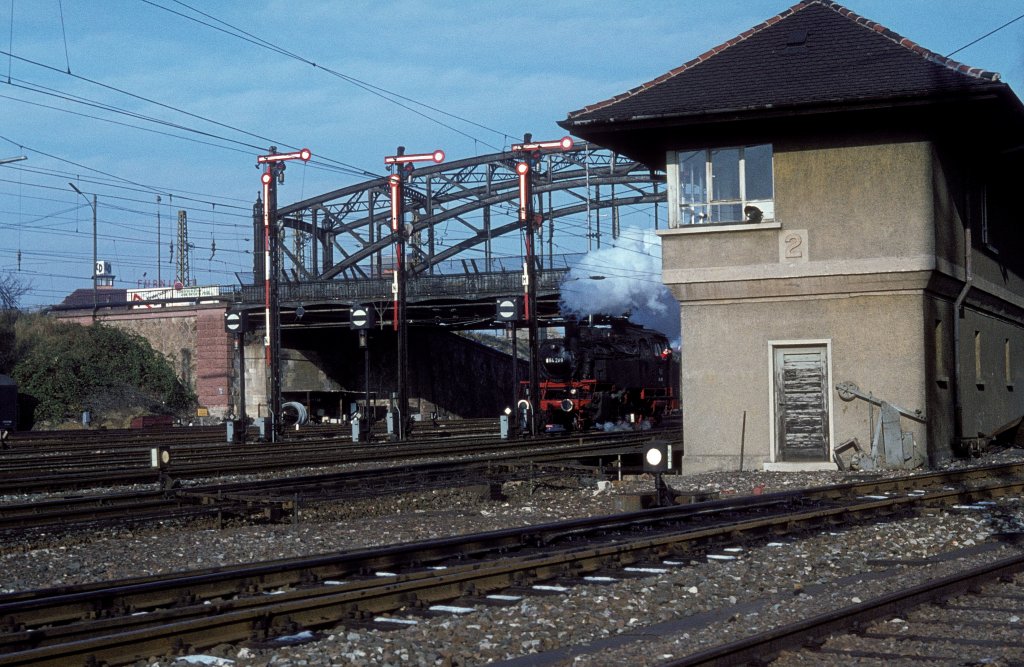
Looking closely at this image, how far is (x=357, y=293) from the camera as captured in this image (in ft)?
195

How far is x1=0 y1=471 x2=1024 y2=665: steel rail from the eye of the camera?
7023 millimetres

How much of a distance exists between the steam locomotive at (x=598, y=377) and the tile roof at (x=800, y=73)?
60.3ft

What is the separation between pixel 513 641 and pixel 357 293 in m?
52.6

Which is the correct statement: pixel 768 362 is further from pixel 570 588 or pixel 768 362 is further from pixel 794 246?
pixel 570 588

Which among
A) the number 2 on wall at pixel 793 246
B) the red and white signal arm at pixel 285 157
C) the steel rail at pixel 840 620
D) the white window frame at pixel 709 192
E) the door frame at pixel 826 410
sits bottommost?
the steel rail at pixel 840 620

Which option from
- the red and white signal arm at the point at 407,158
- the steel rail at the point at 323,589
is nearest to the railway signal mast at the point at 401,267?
the red and white signal arm at the point at 407,158

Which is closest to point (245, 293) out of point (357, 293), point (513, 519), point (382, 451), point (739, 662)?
point (357, 293)

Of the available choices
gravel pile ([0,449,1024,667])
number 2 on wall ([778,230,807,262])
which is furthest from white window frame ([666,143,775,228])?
gravel pile ([0,449,1024,667])

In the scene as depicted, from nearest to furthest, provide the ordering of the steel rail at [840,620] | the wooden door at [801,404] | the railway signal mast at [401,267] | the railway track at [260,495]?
1. the steel rail at [840,620]
2. the railway track at [260,495]
3. the wooden door at [801,404]
4. the railway signal mast at [401,267]

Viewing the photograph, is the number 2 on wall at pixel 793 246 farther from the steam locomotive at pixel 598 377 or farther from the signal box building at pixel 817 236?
the steam locomotive at pixel 598 377

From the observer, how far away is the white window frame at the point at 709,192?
70.0ft

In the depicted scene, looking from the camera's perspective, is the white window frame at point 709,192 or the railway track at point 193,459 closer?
the railway track at point 193,459

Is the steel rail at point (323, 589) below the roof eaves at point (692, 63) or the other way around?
below

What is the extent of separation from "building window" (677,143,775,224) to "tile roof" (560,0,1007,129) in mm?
1136
